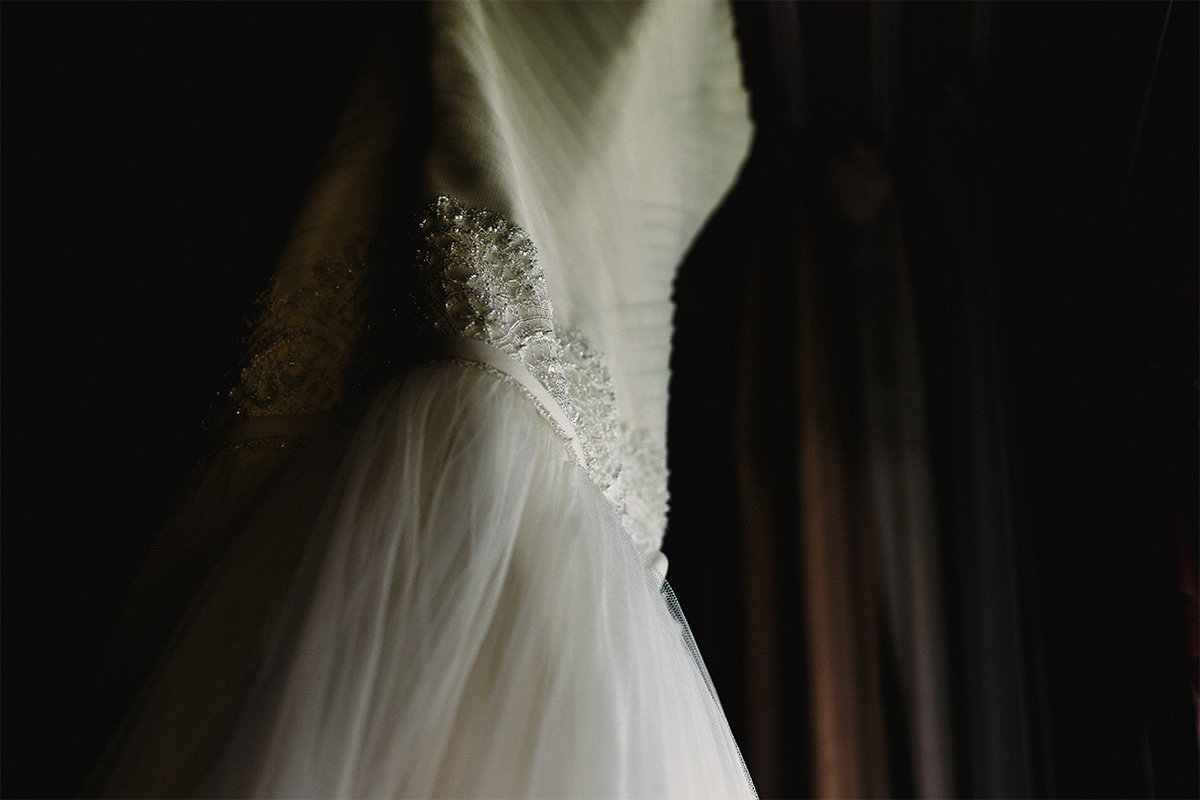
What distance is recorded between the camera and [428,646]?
0.35 meters

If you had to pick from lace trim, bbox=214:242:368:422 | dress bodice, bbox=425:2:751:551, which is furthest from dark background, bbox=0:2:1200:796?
dress bodice, bbox=425:2:751:551

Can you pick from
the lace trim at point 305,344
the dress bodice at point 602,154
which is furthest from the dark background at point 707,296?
the dress bodice at point 602,154

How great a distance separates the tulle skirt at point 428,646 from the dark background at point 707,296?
22cm

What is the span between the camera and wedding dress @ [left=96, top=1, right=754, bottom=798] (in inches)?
13.0

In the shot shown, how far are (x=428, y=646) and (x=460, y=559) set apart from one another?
0.14ft

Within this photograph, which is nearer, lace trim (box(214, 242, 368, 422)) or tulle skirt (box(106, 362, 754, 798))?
tulle skirt (box(106, 362, 754, 798))

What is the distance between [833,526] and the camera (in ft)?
2.72

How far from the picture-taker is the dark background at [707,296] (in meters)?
0.74

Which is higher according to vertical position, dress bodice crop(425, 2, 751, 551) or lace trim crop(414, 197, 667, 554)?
dress bodice crop(425, 2, 751, 551)

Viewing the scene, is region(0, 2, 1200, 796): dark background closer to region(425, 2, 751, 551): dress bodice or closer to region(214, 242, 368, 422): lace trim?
region(214, 242, 368, 422): lace trim

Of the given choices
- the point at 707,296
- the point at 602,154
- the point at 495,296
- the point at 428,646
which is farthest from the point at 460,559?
the point at 707,296

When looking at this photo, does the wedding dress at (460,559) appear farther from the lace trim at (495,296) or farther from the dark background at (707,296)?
the dark background at (707,296)

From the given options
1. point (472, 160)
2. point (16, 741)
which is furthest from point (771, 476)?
point (16, 741)

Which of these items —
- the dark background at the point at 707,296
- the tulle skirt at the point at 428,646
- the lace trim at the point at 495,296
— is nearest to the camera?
the tulle skirt at the point at 428,646
